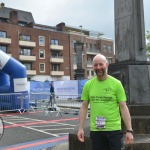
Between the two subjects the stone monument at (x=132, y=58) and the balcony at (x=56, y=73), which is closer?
the stone monument at (x=132, y=58)

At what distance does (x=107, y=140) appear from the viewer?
4051 millimetres

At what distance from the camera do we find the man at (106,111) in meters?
4.00

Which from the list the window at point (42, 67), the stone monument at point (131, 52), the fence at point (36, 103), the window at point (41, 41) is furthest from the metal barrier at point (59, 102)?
the window at point (41, 41)

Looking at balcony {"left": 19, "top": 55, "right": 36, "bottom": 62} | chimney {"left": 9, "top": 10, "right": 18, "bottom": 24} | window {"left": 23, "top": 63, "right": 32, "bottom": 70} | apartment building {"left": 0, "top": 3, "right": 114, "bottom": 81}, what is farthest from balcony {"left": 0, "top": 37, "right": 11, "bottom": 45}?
chimney {"left": 9, "top": 10, "right": 18, "bottom": 24}

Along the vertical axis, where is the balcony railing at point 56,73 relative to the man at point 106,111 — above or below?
above

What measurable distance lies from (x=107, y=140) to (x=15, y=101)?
16.2 m

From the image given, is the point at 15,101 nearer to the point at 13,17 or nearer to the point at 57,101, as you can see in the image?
the point at 57,101

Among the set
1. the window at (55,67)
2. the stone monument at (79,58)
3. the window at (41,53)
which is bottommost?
the stone monument at (79,58)

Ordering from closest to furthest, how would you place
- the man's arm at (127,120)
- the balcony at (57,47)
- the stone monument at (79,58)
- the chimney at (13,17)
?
1. the man's arm at (127,120)
2. the stone monument at (79,58)
3. the chimney at (13,17)
4. the balcony at (57,47)

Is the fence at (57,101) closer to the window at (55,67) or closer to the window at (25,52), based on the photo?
the window at (25,52)

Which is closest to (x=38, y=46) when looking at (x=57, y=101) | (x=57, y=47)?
(x=57, y=47)

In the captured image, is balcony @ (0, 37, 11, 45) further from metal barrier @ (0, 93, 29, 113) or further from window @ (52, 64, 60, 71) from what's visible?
metal barrier @ (0, 93, 29, 113)

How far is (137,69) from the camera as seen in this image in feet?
24.7

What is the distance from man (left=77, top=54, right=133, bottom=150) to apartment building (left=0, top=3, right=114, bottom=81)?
184ft
